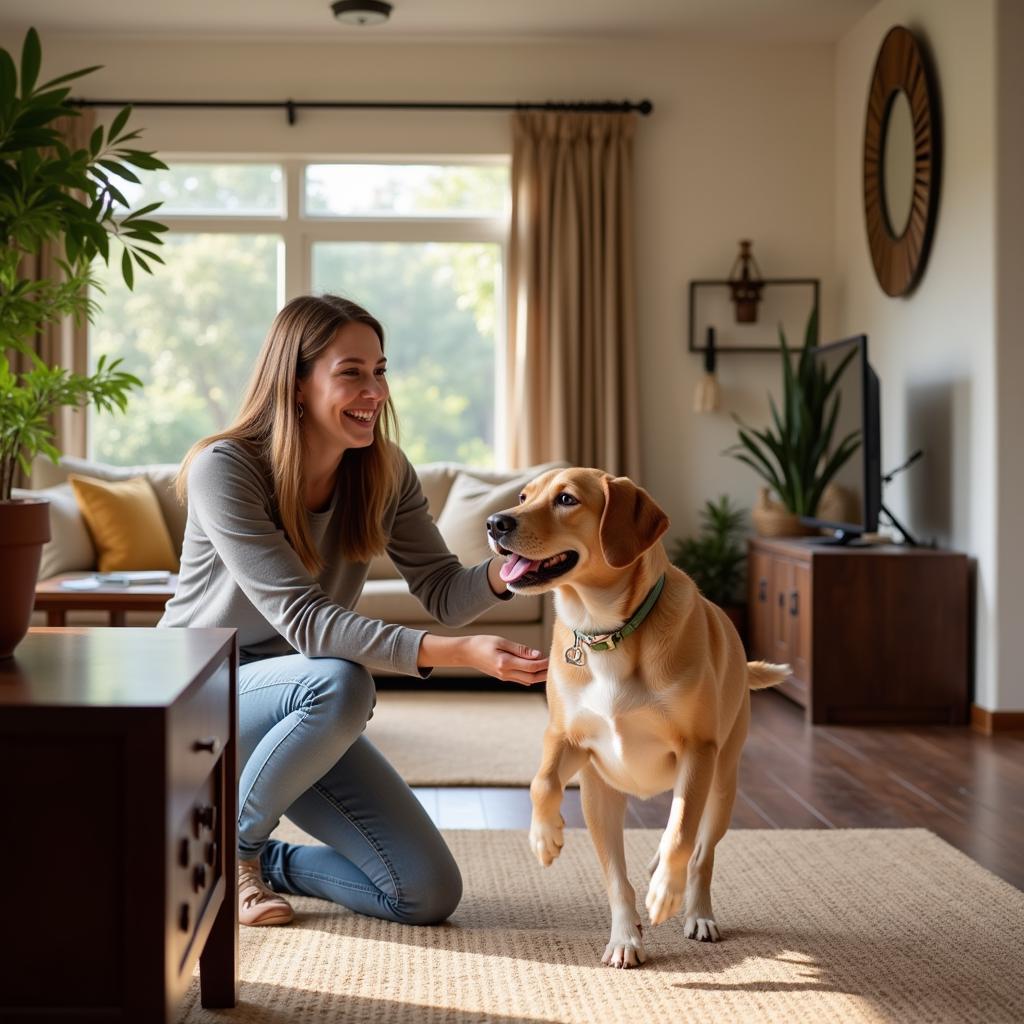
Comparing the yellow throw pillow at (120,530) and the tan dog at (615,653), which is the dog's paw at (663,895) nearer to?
the tan dog at (615,653)

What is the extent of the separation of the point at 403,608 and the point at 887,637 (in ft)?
5.76

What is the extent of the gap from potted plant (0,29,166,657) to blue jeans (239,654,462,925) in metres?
0.65

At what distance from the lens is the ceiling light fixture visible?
5270 mm

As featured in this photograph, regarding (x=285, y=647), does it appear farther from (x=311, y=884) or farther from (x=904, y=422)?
(x=904, y=422)

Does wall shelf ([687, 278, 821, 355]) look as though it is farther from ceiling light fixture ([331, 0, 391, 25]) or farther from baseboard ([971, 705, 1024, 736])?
baseboard ([971, 705, 1024, 736])

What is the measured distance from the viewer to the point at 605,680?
6.49 feet

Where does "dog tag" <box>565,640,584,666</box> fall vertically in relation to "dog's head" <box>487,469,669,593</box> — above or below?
below

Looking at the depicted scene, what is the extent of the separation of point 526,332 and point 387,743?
96.8 inches

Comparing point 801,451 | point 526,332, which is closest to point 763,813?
point 801,451

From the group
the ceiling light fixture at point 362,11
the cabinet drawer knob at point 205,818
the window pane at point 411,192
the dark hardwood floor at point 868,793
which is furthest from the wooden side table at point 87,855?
the window pane at point 411,192

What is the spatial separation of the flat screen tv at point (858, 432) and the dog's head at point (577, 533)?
9.16ft

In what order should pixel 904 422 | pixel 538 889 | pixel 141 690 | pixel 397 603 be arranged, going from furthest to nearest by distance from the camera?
pixel 904 422 < pixel 397 603 < pixel 538 889 < pixel 141 690

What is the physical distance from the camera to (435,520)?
15.9 feet

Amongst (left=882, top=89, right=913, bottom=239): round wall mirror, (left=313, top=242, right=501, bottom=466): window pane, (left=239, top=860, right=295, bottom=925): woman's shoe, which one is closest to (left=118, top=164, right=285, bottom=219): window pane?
A: (left=313, top=242, right=501, bottom=466): window pane
